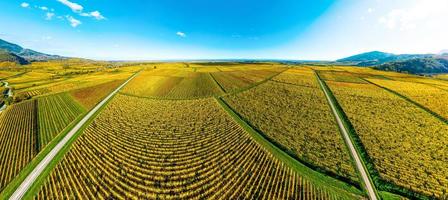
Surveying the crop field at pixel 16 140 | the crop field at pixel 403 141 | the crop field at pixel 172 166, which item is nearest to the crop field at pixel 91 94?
the crop field at pixel 16 140

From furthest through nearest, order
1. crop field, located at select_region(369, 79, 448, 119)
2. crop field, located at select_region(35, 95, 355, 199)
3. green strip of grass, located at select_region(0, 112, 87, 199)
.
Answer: crop field, located at select_region(369, 79, 448, 119)
green strip of grass, located at select_region(0, 112, 87, 199)
crop field, located at select_region(35, 95, 355, 199)


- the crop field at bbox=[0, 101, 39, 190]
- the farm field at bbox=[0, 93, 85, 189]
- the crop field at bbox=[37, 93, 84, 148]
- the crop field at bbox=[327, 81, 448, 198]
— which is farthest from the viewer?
the crop field at bbox=[37, 93, 84, 148]

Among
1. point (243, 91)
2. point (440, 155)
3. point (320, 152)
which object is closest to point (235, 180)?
point (320, 152)

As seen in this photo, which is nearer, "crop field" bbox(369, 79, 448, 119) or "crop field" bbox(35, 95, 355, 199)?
"crop field" bbox(35, 95, 355, 199)

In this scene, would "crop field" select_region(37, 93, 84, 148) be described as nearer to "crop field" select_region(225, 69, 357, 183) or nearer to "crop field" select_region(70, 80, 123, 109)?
"crop field" select_region(70, 80, 123, 109)

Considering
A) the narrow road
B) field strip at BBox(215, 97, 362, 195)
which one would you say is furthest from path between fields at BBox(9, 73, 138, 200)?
the narrow road

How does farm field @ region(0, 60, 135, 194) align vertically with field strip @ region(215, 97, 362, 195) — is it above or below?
above
